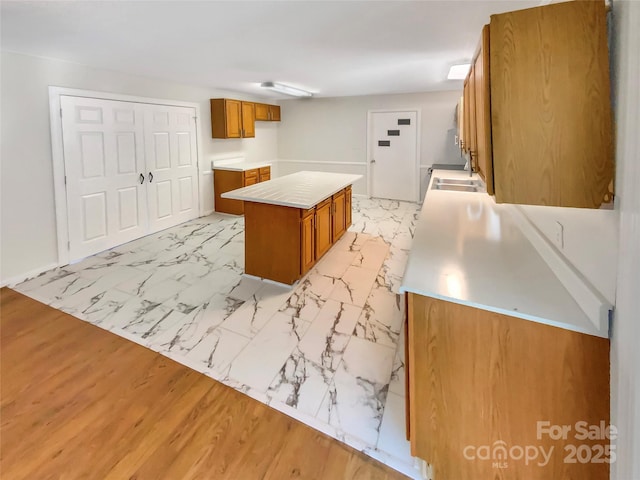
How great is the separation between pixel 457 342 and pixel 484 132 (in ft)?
2.66

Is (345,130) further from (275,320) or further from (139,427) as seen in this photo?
(139,427)

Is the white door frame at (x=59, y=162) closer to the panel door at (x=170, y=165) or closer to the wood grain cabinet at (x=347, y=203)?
the panel door at (x=170, y=165)

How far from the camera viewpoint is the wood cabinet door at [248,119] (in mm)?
6328

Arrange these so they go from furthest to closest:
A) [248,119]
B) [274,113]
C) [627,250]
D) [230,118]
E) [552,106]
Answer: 1. [274,113]
2. [248,119]
3. [230,118]
4. [552,106]
5. [627,250]

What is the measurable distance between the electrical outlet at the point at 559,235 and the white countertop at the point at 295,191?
6.04 ft

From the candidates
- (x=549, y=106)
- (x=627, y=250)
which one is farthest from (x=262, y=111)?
(x=627, y=250)

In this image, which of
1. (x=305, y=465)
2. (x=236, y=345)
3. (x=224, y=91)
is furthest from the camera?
(x=224, y=91)

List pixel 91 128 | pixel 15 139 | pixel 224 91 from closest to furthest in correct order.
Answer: pixel 15 139
pixel 91 128
pixel 224 91

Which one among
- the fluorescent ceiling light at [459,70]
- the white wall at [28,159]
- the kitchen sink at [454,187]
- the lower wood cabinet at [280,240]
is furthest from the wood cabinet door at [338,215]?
the white wall at [28,159]

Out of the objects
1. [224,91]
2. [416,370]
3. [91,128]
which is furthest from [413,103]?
[416,370]

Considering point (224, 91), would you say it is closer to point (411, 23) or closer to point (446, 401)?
point (411, 23)

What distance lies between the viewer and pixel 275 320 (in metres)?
2.72

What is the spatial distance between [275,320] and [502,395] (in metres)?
1.82

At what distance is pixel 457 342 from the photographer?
1.28m
